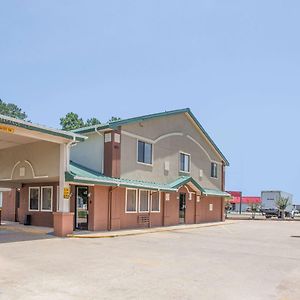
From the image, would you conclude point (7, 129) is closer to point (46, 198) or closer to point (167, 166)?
point (46, 198)

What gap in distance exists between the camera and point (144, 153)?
2522 cm

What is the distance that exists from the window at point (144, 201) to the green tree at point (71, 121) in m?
37.7

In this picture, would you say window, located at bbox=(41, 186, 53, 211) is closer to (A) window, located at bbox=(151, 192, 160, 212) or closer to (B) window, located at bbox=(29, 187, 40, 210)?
(B) window, located at bbox=(29, 187, 40, 210)

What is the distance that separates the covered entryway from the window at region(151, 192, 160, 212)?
6349 mm

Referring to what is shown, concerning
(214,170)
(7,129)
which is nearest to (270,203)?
(214,170)

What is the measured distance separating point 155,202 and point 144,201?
1.35m

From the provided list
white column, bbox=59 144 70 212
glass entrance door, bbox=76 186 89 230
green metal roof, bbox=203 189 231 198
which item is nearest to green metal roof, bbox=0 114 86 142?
white column, bbox=59 144 70 212

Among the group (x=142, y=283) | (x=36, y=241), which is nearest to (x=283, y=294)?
(x=142, y=283)

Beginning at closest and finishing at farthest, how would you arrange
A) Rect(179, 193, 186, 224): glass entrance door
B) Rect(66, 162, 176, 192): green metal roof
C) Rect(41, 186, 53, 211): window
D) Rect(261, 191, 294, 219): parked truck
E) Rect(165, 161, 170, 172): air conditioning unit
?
Rect(66, 162, 176, 192): green metal roof → Rect(41, 186, 53, 211): window → Rect(165, 161, 170, 172): air conditioning unit → Rect(179, 193, 186, 224): glass entrance door → Rect(261, 191, 294, 219): parked truck

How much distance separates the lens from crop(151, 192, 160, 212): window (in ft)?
84.8

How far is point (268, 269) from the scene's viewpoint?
1145 centimetres

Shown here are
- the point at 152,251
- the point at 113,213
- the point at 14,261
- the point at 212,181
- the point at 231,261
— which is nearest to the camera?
the point at 14,261

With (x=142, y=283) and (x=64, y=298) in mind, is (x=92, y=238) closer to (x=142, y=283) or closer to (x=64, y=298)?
(x=142, y=283)

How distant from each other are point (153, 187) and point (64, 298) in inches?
672
